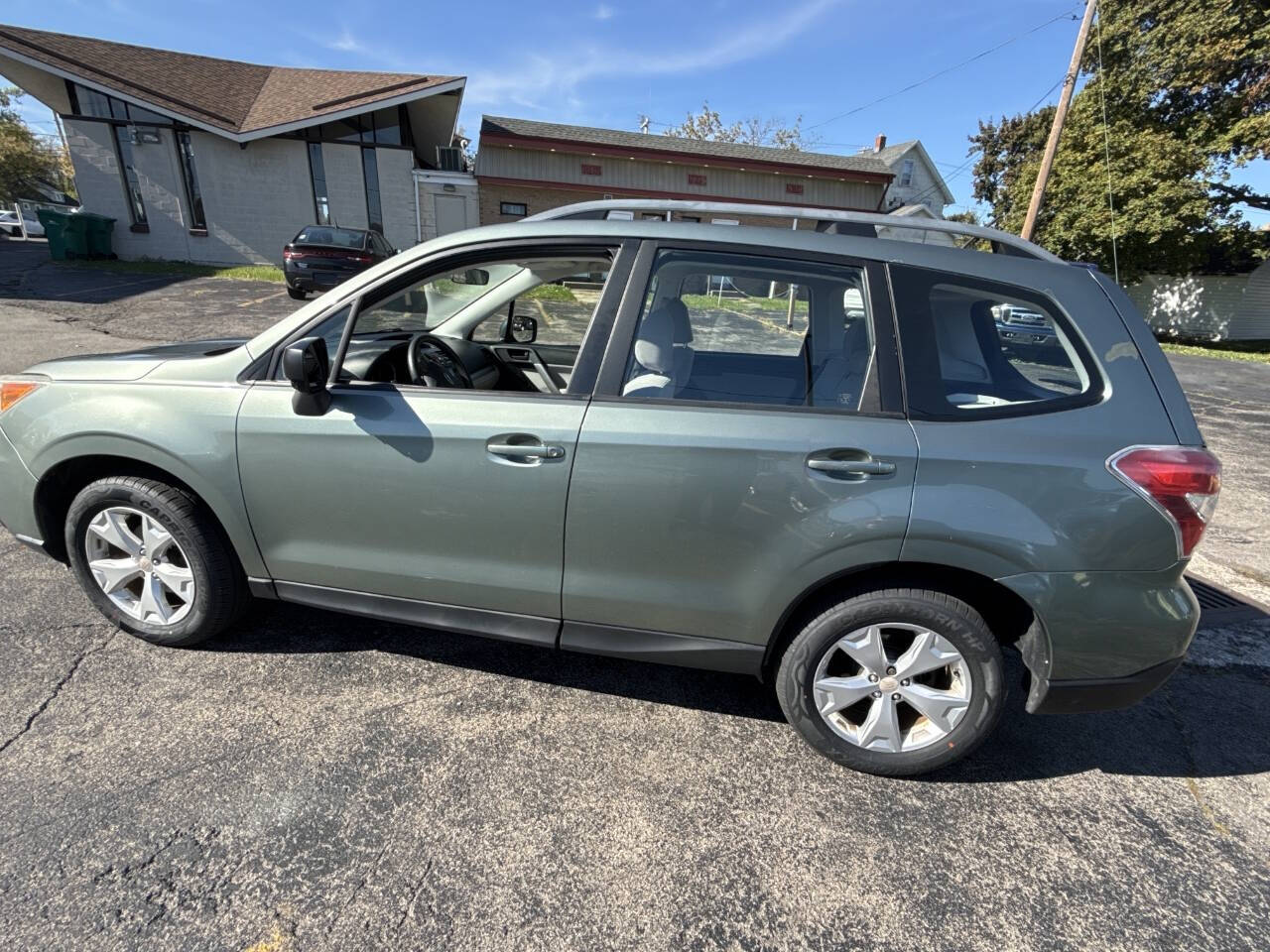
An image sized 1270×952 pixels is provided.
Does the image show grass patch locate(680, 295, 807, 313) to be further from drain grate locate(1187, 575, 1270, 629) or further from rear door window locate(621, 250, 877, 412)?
drain grate locate(1187, 575, 1270, 629)

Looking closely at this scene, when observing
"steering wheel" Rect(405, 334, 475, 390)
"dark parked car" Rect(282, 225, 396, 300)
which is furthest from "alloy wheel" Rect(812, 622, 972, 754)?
"dark parked car" Rect(282, 225, 396, 300)

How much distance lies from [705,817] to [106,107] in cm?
2441

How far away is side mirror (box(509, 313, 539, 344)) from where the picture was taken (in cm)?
393

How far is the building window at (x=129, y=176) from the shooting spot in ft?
59.6

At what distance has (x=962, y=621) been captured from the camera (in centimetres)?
207

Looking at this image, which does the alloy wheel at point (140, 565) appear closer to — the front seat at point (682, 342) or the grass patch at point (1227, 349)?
the front seat at point (682, 342)

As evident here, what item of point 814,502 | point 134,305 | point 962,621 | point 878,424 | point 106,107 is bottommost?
point 134,305

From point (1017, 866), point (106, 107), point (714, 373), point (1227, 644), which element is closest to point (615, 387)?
point (714, 373)

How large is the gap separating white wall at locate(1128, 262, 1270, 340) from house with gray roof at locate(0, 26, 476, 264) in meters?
25.9

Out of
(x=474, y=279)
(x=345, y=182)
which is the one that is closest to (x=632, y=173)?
(x=345, y=182)

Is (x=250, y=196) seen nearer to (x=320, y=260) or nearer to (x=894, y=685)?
(x=320, y=260)

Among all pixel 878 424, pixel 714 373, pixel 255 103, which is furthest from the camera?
pixel 255 103

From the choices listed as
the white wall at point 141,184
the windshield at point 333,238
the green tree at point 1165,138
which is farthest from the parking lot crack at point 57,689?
the green tree at point 1165,138

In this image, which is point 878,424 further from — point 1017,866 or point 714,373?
point 1017,866
